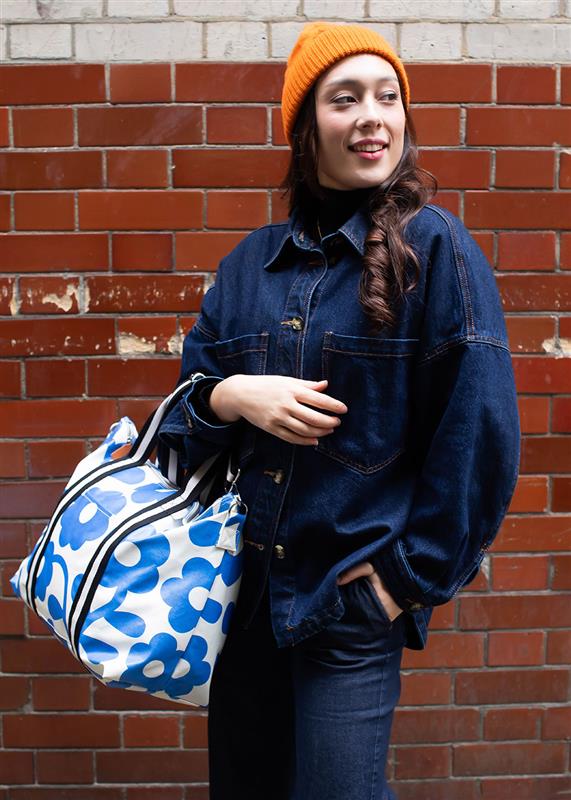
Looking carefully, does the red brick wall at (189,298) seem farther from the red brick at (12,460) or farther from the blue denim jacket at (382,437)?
the blue denim jacket at (382,437)

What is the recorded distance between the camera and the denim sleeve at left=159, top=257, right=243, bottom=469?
1.75m

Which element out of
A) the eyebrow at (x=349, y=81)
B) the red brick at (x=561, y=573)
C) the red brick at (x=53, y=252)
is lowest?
the red brick at (x=561, y=573)

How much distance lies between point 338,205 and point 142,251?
2.84ft

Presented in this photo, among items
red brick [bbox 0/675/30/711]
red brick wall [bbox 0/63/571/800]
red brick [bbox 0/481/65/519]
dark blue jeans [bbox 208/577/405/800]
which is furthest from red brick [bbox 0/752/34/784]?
dark blue jeans [bbox 208/577/405/800]

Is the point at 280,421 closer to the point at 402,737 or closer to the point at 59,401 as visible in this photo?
the point at 59,401

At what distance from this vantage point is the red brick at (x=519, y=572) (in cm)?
252

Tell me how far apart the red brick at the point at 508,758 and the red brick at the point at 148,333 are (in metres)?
1.46

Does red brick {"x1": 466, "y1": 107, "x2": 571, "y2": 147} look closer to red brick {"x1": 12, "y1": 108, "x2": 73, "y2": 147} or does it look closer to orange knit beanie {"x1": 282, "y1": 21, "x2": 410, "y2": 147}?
orange knit beanie {"x1": 282, "y1": 21, "x2": 410, "y2": 147}

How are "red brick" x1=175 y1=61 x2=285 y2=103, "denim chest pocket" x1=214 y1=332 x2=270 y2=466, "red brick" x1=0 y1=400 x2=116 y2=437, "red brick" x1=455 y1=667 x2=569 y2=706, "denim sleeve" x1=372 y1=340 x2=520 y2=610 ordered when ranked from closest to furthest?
1. "denim sleeve" x1=372 y1=340 x2=520 y2=610
2. "denim chest pocket" x1=214 y1=332 x2=270 y2=466
3. "red brick" x1=175 y1=61 x2=285 y2=103
4. "red brick" x1=0 y1=400 x2=116 y2=437
5. "red brick" x1=455 y1=667 x2=569 y2=706

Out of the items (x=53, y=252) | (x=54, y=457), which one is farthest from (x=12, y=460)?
(x=53, y=252)

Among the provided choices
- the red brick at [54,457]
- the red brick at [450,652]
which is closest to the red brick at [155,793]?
the red brick at [450,652]

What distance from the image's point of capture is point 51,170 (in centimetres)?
241

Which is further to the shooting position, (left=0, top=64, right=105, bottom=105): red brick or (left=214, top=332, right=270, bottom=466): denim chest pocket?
(left=0, top=64, right=105, bottom=105): red brick

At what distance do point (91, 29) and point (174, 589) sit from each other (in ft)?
5.17
